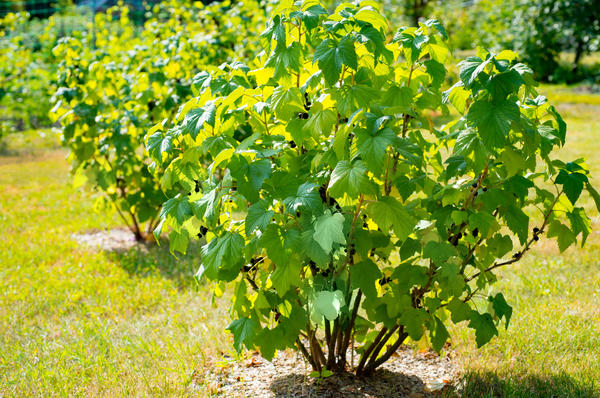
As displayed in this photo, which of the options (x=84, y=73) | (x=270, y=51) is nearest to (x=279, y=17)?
(x=270, y=51)

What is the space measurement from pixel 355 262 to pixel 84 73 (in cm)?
324

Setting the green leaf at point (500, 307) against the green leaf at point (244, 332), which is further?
the green leaf at point (500, 307)

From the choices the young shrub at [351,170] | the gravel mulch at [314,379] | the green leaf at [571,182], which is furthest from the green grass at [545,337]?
the green leaf at [571,182]

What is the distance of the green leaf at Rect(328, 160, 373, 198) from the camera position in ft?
5.54

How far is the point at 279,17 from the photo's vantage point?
77.0 inches

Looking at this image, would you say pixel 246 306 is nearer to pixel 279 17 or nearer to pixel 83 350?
pixel 279 17

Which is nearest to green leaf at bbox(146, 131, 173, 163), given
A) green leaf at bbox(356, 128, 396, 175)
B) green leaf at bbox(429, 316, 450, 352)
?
green leaf at bbox(356, 128, 396, 175)

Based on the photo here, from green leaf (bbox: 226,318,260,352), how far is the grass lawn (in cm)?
64

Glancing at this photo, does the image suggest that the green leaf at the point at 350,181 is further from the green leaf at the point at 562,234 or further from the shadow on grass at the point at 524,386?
the shadow on grass at the point at 524,386

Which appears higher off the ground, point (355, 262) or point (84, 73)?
point (84, 73)

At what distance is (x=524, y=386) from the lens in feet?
8.51

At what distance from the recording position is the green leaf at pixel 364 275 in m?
2.13

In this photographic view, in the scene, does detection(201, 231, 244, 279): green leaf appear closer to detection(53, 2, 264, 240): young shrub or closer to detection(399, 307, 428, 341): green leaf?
detection(399, 307, 428, 341): green leaf

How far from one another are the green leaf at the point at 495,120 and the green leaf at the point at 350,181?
395 mm
